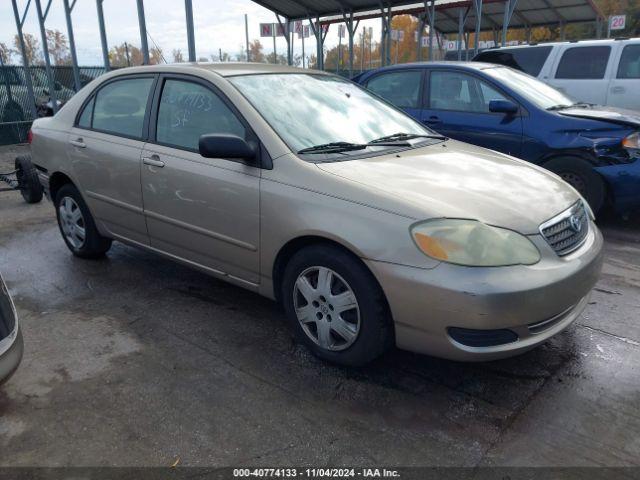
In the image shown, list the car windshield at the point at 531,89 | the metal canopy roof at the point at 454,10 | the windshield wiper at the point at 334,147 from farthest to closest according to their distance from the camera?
the metal canopy roof at the point at 454,10 → the car windshield at the point at 531,89 → the windshield wiper at the point at 334,147

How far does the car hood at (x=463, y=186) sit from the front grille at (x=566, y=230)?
1.6 inches

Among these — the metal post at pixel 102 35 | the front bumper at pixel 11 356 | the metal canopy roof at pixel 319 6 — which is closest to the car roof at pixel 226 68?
the front bumper at pixel 11 356

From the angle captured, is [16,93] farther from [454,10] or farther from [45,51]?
[454,10]

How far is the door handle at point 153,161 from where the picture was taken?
11.8ft

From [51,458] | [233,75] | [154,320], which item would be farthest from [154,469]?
A: [233,75]

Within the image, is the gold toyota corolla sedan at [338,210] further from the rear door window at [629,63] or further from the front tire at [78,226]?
the rear door window at [629,63]

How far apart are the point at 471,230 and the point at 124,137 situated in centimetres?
271

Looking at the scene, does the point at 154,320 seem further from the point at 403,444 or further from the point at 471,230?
the point at 471,230

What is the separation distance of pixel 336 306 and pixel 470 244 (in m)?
0.77

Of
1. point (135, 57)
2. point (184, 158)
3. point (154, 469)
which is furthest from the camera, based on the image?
point (135, 57)

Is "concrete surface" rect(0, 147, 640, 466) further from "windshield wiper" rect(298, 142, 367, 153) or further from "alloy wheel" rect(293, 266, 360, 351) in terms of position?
"windshield wiper" rect(298, 142, 367, 153)

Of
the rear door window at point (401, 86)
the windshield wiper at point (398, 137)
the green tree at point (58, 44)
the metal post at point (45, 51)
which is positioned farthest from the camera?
the green tree at point (58, 44)

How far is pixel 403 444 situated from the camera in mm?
2355

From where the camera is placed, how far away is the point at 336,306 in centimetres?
280
